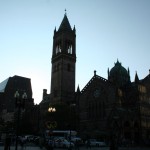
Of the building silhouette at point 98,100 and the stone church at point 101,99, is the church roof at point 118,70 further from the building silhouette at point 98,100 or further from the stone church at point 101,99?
the stone church at point 101,99

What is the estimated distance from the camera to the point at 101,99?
7038cm

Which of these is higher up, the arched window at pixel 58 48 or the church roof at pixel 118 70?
the arched window at pixel 58 48

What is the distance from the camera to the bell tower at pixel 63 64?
81562mm

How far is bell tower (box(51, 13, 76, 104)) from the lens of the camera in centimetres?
8156

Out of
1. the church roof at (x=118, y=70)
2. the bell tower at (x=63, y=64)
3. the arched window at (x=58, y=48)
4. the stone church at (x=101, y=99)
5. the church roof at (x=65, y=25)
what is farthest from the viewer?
the church roof at (x=118, y=70)

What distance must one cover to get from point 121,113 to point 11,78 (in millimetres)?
85051

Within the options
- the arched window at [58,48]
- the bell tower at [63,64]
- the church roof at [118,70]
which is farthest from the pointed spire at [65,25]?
the church roof at [118,70]

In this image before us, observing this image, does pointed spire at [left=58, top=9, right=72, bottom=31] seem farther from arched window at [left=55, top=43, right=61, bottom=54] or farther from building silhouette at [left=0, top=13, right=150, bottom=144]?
arched window at [left=55, top=43, right=61, bottom=54]

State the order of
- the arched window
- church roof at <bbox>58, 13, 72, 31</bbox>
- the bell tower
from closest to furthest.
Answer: the bell tower < the arched window < church roof at <bbox>58, 13, 72, 31</bbox>

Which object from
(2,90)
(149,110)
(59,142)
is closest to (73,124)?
(149,110)

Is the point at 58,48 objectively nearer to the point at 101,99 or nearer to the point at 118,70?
the point at 118,70

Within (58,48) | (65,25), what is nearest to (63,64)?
(58,48)

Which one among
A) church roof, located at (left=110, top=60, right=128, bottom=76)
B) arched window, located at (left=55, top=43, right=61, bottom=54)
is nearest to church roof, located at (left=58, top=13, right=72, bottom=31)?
arched window, located at (left=55, top=43, right=61, bottom=54)

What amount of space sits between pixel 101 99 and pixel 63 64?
62.8 feet
